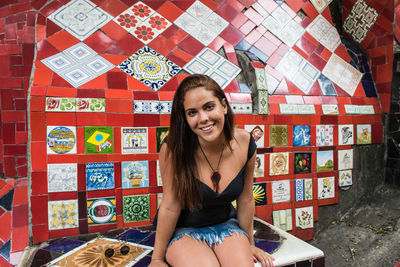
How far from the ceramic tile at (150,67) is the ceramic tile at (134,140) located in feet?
1.19

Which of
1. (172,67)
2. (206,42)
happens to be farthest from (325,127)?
(172,67)

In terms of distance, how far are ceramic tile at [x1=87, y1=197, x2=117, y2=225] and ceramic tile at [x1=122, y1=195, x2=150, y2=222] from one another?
0.27ft

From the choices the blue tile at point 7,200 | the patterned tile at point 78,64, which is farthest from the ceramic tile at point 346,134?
the blue tile at point 7,200

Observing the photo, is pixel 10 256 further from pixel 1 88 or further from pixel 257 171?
pixel 257 171

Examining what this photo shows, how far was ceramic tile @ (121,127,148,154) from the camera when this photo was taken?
75.4 inches

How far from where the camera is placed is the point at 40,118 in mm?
1740

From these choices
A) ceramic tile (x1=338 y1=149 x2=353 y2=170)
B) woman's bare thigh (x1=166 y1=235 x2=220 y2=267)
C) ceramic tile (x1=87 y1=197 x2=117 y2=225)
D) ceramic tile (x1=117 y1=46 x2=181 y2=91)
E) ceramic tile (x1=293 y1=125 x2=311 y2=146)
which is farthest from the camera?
ceramic tile (x1=338 y1=149 x2=353 y2=170)

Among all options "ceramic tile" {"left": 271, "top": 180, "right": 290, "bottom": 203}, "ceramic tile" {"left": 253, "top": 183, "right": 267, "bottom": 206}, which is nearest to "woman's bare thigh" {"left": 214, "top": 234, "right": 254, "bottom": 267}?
"ceramic tile" {"left": 253, "top": 183, "right": 267, "bottom": 206}

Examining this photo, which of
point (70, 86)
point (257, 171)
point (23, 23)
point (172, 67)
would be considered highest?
point (23, 23)

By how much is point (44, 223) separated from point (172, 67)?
4.85ft

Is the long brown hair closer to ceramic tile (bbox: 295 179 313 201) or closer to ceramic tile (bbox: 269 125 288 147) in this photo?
ceramic tile (bbox: 269 125 288 147)

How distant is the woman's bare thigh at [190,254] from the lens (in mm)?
1154

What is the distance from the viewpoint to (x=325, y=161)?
247 centimetres

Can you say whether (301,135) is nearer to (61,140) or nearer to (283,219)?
(283,219)
